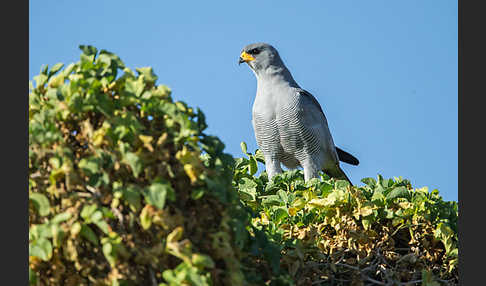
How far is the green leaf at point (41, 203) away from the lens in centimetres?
256

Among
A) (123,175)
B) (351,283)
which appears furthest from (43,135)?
(351,283)

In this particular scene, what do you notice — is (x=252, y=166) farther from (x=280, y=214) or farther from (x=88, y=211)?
(x=88, y=211)

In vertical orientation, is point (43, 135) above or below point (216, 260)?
above

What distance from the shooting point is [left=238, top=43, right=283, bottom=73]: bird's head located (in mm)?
7945

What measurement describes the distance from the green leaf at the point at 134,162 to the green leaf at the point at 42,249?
1.51ft

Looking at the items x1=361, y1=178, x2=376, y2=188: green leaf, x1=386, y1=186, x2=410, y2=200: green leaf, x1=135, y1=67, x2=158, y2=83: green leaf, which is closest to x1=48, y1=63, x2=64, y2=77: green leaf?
x1=135, y1=67, x2=158, y2=83: green leaf

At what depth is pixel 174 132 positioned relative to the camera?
2.69 metres

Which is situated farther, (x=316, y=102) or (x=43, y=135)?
(x=316, y=102)

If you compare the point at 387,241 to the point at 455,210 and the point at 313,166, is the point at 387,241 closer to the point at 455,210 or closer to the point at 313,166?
the point at 455,210

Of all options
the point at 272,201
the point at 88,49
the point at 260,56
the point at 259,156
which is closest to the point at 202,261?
the point at 88,49

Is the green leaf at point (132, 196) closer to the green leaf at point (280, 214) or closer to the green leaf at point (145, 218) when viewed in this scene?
the green leaf at point (145, 218)

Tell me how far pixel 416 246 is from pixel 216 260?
6.85ft

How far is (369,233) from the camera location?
4.21 meters

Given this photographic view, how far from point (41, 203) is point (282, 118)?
5386 mm
